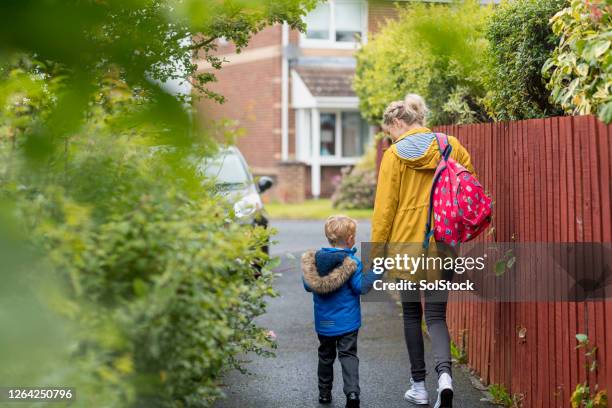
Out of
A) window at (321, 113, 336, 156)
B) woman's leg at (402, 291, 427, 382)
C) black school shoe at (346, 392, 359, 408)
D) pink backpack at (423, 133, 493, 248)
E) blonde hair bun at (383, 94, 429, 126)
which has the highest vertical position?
window at (321, 113, 336, 156)

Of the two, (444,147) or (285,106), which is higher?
(285,106)

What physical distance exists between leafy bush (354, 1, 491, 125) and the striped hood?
0.35 metres

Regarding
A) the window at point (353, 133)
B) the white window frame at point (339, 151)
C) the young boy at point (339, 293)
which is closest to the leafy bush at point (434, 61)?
the young boy at point (339, 293)

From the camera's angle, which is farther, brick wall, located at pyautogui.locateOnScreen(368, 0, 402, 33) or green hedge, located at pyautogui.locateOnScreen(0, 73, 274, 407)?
green hedge, located at pyautogui.locateOnScreen(0, 73, 274, 407)

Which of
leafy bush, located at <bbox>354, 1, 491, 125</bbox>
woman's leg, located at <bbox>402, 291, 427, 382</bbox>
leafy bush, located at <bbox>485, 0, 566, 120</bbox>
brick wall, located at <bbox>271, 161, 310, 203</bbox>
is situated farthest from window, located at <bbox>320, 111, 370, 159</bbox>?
woman's leg, located at <bbox>402, 291, 427, 382</bbox>

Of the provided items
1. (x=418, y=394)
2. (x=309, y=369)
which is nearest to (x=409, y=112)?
(x=418, y=394)

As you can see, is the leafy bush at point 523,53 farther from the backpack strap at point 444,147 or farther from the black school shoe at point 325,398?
the black school shoe at point 325,398

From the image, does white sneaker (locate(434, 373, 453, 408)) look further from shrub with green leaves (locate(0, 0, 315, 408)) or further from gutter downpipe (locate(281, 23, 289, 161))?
gutter downpipe (locate(281, 23, 289, 161))

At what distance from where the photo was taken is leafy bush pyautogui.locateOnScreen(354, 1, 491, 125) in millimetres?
1390

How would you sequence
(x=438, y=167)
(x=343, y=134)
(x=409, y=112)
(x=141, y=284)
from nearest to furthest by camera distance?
(x=141, y=284) → (x=438, y=167) → (x=409, y=112) → (x=343, y=134)

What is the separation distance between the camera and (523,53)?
5367 mm

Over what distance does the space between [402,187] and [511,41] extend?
147 centimetres

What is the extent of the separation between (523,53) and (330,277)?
6.35 ft

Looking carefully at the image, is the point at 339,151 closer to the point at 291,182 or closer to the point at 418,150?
the point at 291,182
